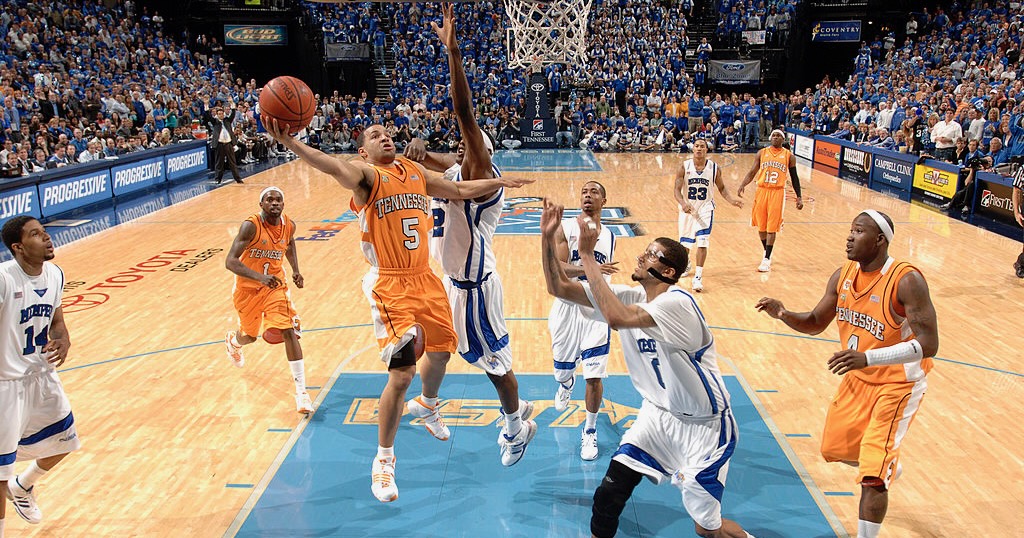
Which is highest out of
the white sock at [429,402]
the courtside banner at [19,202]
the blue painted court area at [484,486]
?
the courtside banner at [19,202]

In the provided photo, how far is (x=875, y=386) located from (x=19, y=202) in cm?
1433

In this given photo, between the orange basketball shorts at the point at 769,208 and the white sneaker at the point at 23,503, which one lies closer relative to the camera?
the white sneaker at the point at 23,503

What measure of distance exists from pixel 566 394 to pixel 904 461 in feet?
8.18

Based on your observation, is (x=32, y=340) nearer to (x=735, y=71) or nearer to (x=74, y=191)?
(x=74, y=191)

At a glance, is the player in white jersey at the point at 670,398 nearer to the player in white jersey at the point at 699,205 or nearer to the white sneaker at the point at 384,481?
the white sneaker at the point at 384,481

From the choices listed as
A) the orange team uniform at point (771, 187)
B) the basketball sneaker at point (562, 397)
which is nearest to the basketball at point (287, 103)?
the basketball sneaker at point (562, 397)

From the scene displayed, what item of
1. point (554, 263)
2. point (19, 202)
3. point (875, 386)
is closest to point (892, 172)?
point (875, 386)

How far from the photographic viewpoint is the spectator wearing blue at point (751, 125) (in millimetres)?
27984

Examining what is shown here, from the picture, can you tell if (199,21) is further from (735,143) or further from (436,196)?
(436,196)

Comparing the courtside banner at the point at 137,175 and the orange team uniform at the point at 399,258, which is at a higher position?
the orange team uniform at the point at 399,258

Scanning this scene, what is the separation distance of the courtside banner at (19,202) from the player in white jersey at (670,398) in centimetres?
1267

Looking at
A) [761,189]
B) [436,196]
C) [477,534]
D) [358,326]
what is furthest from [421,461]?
[761,189]

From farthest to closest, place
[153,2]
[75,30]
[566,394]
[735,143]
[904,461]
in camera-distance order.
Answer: [153,2], [735,143], [75,30], [566,394], [904,461]

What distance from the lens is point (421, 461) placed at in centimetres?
567
